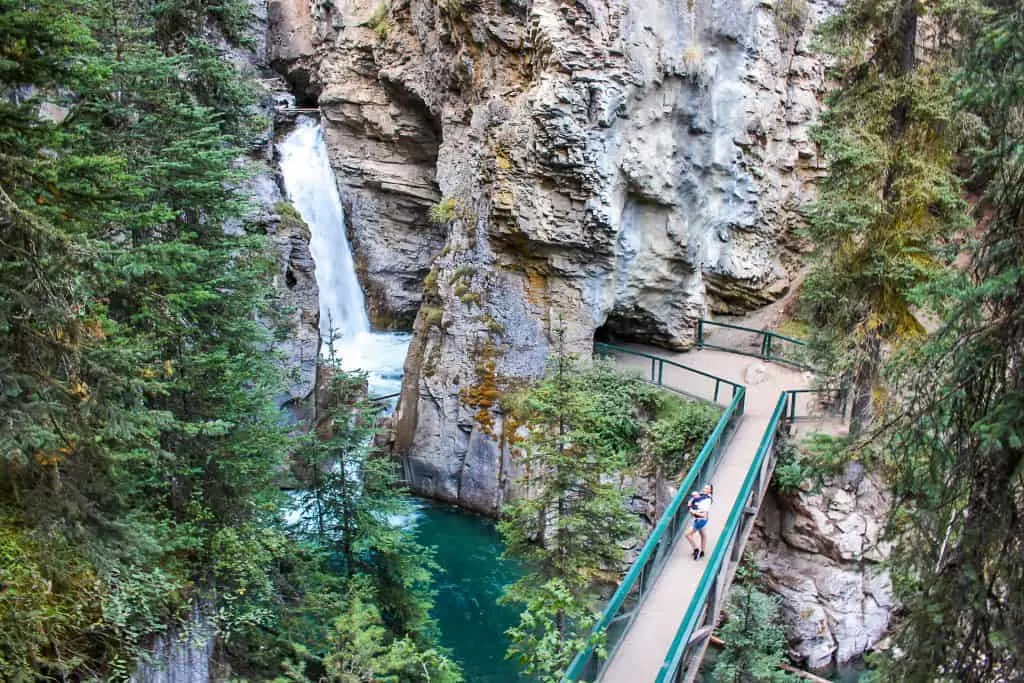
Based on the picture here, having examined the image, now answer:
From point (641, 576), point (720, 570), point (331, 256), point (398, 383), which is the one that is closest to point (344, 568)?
point (641, 576)

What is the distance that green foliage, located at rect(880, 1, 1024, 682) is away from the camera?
5.17 metres

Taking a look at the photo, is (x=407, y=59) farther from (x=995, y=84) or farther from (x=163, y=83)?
A: (x=995, y=84)

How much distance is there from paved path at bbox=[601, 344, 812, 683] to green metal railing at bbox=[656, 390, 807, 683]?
0.26 m

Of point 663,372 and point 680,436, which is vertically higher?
point 663,372

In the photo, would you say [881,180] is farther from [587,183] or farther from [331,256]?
[331,256]

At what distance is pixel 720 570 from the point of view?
10727mm

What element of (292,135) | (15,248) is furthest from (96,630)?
(292,135)

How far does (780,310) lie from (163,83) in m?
17.2

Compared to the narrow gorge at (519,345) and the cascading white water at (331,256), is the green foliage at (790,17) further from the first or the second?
the cascading white water at (331,256)

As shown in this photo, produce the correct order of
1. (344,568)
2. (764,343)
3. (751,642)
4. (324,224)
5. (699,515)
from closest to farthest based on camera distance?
(699,515) < (344,568) < (751,642) < (764,343) < (324,224)

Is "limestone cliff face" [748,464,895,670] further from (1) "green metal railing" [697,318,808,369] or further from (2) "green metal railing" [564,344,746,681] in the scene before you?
(1) "green metal railing" [697,318,808,369]

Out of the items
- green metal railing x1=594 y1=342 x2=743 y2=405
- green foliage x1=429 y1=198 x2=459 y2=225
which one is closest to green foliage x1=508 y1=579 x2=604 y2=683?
green metal railing x1=594 y1=342 x2=743 y2=405

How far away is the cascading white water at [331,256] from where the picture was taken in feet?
82.8

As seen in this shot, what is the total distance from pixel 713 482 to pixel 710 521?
4.39 feet
